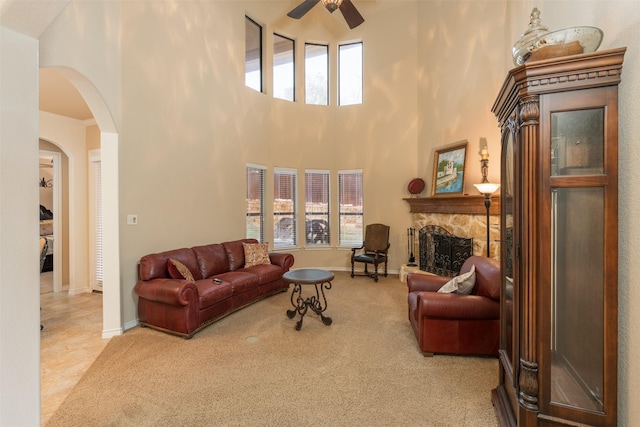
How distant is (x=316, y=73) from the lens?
6.97 m

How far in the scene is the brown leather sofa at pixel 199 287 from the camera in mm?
3428

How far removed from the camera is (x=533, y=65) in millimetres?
1499

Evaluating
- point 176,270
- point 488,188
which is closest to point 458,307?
point 488,188

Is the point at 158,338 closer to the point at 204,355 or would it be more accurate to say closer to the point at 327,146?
the point at 204,355

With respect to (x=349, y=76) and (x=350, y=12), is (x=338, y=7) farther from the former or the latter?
(x=349, y=76)

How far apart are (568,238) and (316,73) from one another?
21.1ft

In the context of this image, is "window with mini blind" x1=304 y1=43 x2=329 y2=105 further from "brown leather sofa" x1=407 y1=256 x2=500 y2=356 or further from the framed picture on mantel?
"brown leather sofa" x1=407 y1=256 x2=500 y2=356

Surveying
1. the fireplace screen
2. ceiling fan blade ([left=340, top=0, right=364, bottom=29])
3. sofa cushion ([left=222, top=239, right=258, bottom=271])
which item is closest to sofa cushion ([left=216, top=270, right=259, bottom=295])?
sofa cushion ([left=222, top=239, right=258, bottom=271])

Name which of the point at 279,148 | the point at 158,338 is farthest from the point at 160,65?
the point at 158,338

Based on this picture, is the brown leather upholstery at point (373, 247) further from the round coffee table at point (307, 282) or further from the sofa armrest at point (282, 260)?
the round coffee table at point (307, 282)

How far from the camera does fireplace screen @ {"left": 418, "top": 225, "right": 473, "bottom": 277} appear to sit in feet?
16.7

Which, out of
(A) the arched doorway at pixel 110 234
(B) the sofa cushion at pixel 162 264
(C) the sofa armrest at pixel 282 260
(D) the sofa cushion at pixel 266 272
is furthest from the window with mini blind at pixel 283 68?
(B) the sofa cushion at pixel 162 264

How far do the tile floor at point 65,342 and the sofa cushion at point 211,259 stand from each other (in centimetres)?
136

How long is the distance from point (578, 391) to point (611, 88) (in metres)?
1.48
